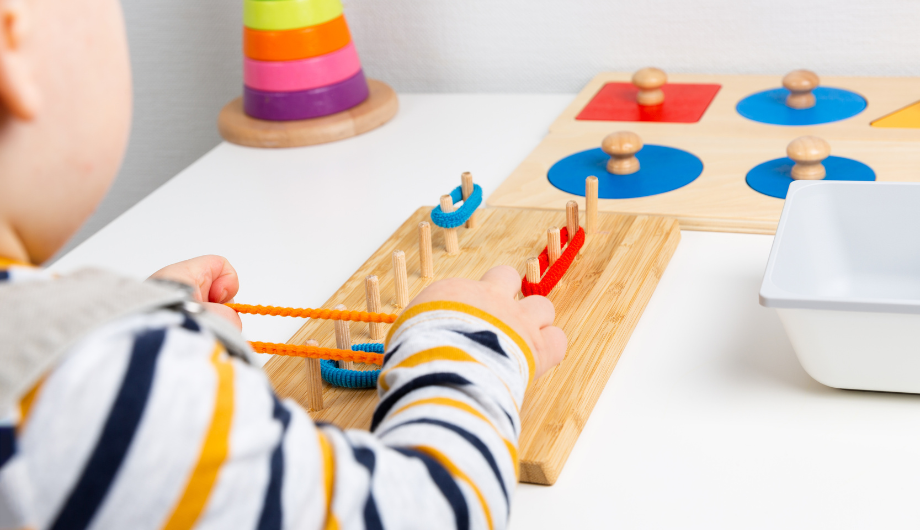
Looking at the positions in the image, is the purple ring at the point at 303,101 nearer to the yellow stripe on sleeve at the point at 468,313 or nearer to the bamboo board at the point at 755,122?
the bamboo board at the point at 755,122

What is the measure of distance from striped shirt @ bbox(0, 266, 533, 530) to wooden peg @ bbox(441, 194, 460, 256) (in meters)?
0.36

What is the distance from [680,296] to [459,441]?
0.33 meters

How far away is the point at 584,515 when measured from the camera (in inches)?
17.7

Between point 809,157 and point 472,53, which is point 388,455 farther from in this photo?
point 472,53

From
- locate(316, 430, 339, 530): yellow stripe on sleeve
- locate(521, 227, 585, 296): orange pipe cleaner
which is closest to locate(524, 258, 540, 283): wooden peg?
locate(521, 227, 585, 296): orange pipe cleaner

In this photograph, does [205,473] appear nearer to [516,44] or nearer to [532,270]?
[532,270]

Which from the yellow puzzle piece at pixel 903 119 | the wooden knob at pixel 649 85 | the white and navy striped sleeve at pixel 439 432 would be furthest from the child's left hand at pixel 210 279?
the yellow puzzle piece at pixel 903 119

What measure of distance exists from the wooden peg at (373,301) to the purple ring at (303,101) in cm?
50

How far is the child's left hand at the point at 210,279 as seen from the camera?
0.57 m

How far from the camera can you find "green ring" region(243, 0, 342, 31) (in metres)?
1.04

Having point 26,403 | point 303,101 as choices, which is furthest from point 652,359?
point 303,101

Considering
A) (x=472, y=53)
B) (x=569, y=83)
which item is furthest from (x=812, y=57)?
(x=472, y=53)

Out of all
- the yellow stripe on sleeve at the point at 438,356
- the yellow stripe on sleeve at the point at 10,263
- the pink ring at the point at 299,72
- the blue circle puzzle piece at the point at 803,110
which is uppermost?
the yellow stripe on sleeve at the point at 10,263

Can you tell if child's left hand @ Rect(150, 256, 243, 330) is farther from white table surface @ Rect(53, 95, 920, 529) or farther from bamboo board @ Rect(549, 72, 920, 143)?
bamboo board @ Rect(549, 72, 920, 143)
